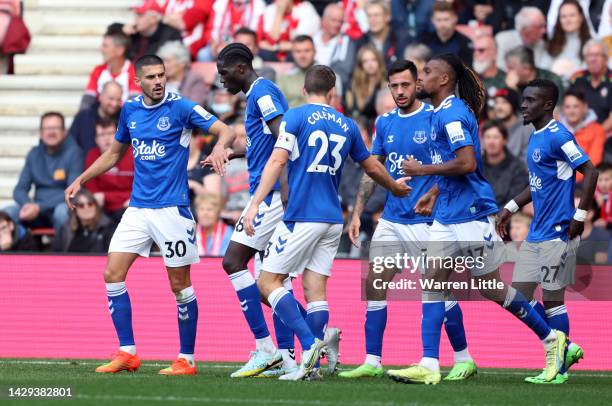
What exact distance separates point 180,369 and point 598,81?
7.52 m

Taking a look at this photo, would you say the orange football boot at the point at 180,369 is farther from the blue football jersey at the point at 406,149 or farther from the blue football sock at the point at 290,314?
the blue football jersey at the point at 406,149

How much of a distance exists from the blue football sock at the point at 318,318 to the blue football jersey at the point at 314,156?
0.68 metres

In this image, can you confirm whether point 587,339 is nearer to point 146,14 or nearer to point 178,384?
point 178,384

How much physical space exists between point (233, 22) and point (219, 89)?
1211mm

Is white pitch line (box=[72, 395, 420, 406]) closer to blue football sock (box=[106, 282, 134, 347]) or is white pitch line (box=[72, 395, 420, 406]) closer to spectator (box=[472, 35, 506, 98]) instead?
blue football sock (box=[106, 282, 134, 347])

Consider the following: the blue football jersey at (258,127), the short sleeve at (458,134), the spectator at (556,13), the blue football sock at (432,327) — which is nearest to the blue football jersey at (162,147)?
the blue football jersey at (258,127)

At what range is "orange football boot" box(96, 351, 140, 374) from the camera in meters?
10.8

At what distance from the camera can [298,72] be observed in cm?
1711

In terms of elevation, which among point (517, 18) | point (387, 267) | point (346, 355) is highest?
point (517, 18)

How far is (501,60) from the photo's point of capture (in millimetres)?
16875

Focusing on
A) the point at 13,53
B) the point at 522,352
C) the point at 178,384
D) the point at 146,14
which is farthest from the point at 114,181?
the point at 178,384

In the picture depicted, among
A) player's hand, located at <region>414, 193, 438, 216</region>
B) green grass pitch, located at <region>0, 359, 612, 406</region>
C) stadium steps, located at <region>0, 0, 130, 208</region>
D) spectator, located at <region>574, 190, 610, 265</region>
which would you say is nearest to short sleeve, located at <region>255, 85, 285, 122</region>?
player's hand, located at <region>414, 193, 438, 216</region>

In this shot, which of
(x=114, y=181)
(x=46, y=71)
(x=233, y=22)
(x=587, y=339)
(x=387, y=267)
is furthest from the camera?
(x=46, y=71)

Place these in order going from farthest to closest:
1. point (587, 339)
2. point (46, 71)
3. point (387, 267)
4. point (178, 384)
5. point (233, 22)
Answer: point (46, 71) < point (233, 22) < point (587, 339) < point (387, 267) < point (178, 384)
